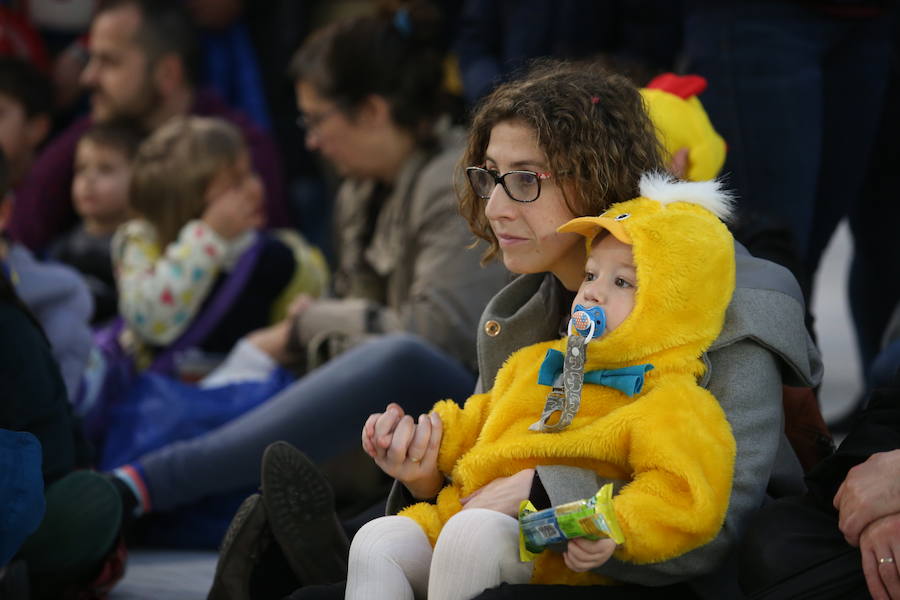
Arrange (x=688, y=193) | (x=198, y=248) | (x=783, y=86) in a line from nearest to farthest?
1. (x=688, y=193)
2. (x=783, y=86)
3. (x=198, y=248)

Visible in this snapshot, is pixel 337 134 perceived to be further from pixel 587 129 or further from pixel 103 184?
pixel 587 129

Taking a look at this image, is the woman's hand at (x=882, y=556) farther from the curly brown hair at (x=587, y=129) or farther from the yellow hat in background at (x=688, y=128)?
the yellow hat in background at (x=688, y=128)

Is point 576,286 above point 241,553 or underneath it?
above

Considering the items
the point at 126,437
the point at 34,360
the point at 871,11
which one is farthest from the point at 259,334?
the point at 871,11

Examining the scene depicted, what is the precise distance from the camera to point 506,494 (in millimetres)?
2156

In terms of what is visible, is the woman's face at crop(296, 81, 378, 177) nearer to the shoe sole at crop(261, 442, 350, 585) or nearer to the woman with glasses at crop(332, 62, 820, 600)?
the woman with glasses at crop(332, 62, 820, 600)

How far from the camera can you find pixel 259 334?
13.5 feet

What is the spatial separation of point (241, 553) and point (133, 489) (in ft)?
3.25

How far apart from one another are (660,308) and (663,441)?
0.71 feet

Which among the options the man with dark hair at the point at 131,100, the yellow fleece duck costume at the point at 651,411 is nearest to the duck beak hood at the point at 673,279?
the yellow fleece duck costume at the point at 651,411

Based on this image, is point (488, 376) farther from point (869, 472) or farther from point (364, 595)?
point (869, 472)

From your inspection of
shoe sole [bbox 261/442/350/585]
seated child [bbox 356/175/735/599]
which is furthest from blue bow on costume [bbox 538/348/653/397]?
shoe sole [bbox 261/442/350/585]

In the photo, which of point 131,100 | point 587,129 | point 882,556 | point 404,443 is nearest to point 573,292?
point 587,129

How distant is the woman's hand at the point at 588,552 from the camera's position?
193 centimetres
